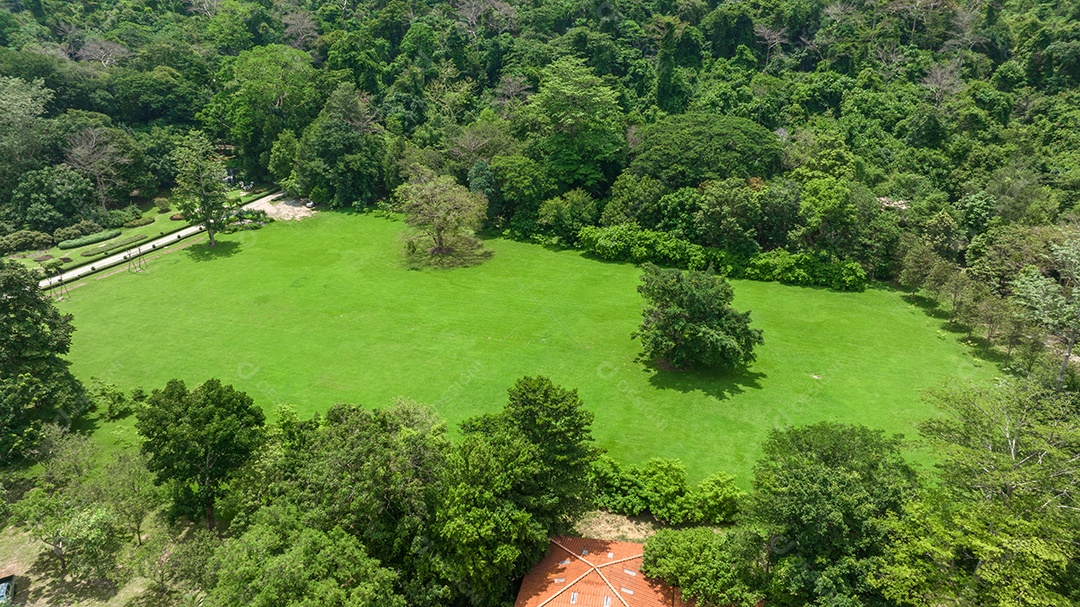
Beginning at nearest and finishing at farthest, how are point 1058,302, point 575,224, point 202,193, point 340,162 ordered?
point 1058,302, point 202,193, point 575,224, point 340,162

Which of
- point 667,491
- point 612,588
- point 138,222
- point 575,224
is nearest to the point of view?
point 612,588

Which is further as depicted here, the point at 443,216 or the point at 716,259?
the point at 443,216

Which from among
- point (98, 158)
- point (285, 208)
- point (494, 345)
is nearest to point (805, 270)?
point (494, 345)

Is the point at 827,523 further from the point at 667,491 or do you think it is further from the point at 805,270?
the point at 805,270

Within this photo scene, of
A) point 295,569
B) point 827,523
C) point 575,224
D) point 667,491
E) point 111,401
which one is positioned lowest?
point 111,401

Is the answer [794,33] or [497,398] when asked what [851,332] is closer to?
[497,398]

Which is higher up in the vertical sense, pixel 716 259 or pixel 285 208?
pixel 716 259

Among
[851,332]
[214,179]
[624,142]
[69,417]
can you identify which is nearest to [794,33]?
[624,142]
